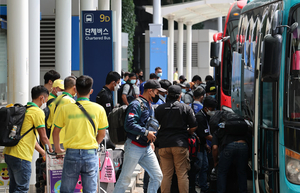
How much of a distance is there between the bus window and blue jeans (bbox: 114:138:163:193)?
2069mm

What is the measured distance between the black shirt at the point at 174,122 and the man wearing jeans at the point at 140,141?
58 centimetres

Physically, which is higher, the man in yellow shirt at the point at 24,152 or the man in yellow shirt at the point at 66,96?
the man in yellow shirt at the point at 66,96

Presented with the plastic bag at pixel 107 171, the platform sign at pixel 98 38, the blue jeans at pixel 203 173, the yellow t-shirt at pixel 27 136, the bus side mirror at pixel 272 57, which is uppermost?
the platform sign at pixel 98 38

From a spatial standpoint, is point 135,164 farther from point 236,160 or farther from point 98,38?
point 98,38

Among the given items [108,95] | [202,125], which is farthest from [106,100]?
[202,125]

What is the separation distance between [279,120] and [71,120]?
7.87 ft

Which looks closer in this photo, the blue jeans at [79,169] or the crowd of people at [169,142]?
the blue jeans at [79,169]

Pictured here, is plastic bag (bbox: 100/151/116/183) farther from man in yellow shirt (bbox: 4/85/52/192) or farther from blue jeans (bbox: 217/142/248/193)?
blue jeans (bbox: 217/142/248/193)

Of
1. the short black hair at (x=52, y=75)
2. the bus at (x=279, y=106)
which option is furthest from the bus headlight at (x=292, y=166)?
the short black hair at (x=52, y=75)

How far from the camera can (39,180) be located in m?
6.86

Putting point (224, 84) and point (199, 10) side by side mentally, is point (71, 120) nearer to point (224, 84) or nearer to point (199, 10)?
point (224, 84)

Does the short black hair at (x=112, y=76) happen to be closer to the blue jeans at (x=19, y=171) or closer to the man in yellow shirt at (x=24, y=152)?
the man in yellow shirt at (x=24, y=152)

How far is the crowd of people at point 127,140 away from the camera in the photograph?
5.39 m

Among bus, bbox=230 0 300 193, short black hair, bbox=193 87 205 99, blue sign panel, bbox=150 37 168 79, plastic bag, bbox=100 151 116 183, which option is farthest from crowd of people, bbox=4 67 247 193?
blue sign panel, bbox=150 37 168 79
